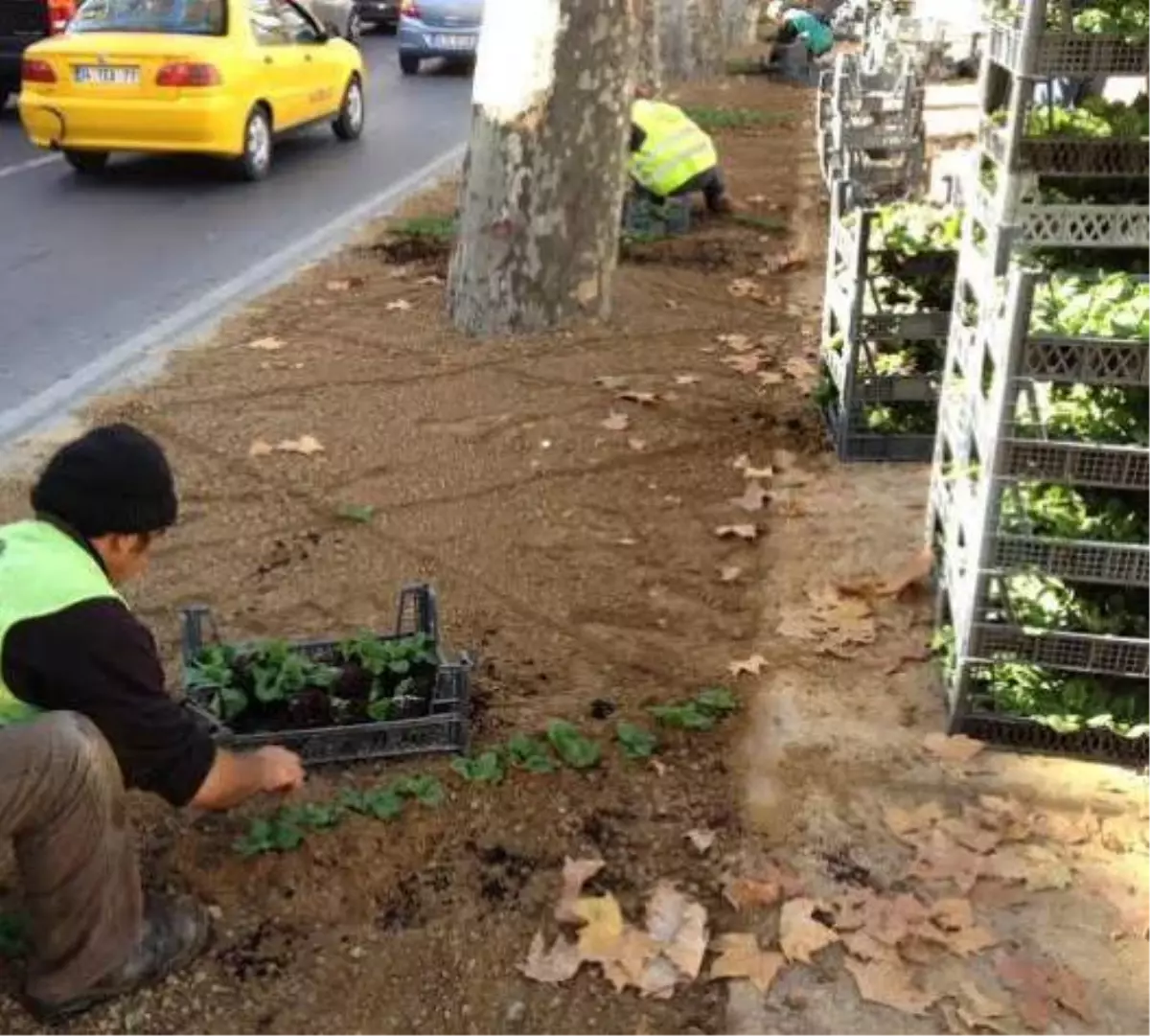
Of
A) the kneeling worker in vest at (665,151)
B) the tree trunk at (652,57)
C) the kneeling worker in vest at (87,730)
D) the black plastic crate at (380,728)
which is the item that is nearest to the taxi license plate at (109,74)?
the kneeling worker in vest at (665,151)

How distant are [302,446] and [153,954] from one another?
3.40 meters

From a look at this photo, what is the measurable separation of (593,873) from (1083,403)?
1729 mm

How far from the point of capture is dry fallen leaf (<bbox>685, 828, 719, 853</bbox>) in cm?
352

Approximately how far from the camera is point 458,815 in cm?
358

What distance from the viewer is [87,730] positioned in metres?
2.74

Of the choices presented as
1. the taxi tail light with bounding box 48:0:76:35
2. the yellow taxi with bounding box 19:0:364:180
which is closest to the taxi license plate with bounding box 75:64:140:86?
the yellow taxi with bounding box 19:0:364:180

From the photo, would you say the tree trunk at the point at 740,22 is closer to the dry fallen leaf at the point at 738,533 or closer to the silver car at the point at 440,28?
the silver car at the point at 440,28

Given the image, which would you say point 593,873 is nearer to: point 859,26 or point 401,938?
point 401,938

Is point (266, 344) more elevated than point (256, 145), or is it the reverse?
point (256, 145)

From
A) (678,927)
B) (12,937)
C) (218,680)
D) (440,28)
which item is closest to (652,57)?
(440,28)

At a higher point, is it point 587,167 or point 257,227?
point 587,167

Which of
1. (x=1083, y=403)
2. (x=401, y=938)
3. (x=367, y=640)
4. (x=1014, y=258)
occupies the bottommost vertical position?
(x=401, y=938)

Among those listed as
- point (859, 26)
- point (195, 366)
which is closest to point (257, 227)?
point (195, 366)

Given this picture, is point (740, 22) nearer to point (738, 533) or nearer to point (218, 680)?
point (738, 533)
